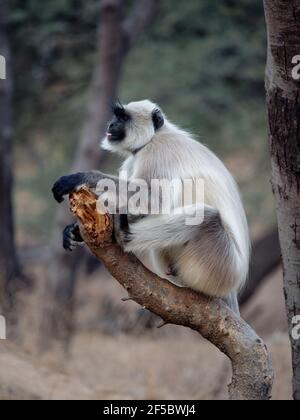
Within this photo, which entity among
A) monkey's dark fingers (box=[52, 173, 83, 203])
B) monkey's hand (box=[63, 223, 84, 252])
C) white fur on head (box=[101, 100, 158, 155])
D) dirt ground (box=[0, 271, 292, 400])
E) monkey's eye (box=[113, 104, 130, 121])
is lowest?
dirt ground (box=[0, 271, 292, 400])

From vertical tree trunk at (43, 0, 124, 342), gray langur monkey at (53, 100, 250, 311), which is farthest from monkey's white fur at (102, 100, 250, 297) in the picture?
vertical tree trunk at (43, 0, 124, 342)

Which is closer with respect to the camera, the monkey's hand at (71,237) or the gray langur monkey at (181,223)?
the monkey's hand at (71,237)

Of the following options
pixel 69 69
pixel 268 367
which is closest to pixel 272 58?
pixel 268 367

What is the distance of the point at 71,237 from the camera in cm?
382

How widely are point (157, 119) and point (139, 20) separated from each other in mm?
4455

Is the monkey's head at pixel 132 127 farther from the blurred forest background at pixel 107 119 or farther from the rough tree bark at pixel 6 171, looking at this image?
the rough tree bark at pixel 6 171

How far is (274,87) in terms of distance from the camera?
3.59 m

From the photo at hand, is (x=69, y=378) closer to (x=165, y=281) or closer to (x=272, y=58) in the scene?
(x=165, y=281)

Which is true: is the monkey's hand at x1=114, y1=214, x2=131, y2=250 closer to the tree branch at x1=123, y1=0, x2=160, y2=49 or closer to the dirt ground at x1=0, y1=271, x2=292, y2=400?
the dirt ground at x1=0, y1=271, x2=292, y2=400

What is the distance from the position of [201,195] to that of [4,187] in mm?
5416

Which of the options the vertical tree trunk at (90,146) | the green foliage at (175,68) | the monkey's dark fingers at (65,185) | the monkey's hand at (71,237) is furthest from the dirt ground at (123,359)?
the green foliage at (175,68)

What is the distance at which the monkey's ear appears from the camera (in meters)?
4.68

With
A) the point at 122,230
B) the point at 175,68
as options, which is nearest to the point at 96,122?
the point at 175,68

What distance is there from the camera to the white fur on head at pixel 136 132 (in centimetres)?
463
